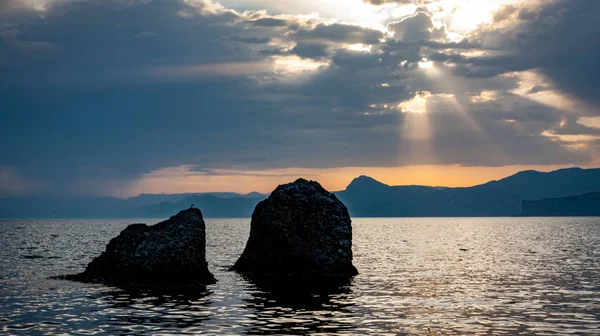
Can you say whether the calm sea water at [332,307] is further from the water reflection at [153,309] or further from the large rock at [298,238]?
the large rock at [298,238]

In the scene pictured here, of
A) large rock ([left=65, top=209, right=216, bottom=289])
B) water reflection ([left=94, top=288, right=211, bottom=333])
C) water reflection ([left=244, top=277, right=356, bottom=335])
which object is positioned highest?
large rock ([left=65, top=209, right=216, bottom=289])

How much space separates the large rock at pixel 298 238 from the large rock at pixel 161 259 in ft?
22.2

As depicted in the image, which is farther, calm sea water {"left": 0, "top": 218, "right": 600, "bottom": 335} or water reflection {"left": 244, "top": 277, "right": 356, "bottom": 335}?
water reflection {"left": 244, "top": 277, "right": 356, "bottom": 335}

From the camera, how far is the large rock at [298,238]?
1633 inches

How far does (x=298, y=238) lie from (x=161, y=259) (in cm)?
1110

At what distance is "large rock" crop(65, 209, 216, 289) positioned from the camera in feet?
112

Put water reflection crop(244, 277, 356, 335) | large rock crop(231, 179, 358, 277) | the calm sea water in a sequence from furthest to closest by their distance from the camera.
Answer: large rock crop(231, 179, 358, 277), water reflection crop(244, 277, 356, 335), the calm sea water

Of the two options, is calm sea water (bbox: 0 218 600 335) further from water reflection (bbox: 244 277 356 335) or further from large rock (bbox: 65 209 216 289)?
large rock (bbox: 65 209 216 289)

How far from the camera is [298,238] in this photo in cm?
4197

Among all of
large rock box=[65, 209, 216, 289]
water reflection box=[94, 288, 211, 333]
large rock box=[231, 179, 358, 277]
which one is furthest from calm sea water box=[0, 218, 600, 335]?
large rock box=[231, 179, 358, 277]

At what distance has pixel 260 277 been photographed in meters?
40.0

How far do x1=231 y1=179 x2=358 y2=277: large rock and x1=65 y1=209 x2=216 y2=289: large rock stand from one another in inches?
266

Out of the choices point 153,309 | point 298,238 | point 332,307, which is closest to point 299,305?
point 332,307

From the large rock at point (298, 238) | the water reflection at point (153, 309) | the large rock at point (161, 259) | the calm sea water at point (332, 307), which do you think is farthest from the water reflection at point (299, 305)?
the large rock at point (161, 259)
